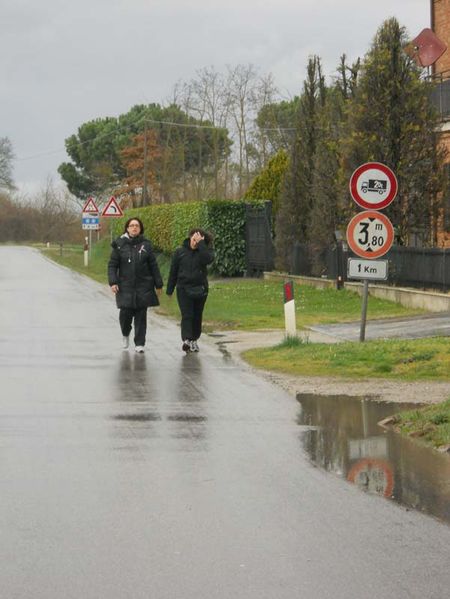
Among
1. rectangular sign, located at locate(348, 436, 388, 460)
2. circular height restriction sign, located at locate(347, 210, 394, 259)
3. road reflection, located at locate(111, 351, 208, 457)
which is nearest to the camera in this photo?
rectangular sign, located at locate(348, 436, 388, 460)

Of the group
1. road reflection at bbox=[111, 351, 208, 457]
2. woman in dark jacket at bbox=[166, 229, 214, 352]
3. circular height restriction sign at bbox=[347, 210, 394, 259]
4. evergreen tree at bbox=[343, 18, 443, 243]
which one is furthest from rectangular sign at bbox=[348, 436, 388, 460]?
evergreen tree at bbox=[343, 18, 443, 243]

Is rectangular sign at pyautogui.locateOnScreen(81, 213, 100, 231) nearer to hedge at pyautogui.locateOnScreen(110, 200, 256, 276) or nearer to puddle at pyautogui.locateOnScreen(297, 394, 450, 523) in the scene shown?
hedge at pyautogui.locateOnScreen(110, 200, 256, 276)

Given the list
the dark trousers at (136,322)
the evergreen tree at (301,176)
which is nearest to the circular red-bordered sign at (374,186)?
the dark trousers at (136,322)

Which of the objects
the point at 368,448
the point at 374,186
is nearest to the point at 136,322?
the point at 374,186

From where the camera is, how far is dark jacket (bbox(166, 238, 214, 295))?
1744cm

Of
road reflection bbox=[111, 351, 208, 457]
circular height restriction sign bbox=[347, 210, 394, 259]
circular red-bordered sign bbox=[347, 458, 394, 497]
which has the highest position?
circular height restriction sign bbox=[347, 210, 394, 259]

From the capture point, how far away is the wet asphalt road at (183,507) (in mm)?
5711

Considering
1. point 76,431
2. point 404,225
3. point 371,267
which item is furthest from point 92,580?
point 404,225

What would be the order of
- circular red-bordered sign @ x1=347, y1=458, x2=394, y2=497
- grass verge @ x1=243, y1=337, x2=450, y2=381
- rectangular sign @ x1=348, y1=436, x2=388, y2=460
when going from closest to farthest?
1. circular red-bordered sign @ x1=347, y1=458, x2=394, y2=497
2. rectangular sign @ x1=348, y1=436, x2=388, y2=460
3. grass verge @ x1=243, y1=337, x2=450, y2=381

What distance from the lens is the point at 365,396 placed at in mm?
12406

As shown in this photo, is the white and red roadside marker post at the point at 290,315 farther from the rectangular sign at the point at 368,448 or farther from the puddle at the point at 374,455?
the rectangular sign at the point at 368,448

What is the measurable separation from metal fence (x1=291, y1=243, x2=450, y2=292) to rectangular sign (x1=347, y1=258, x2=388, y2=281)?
302 inches

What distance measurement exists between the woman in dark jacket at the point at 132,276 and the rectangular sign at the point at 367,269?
2693 mm

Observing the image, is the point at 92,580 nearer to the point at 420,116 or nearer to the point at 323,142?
the point at 420,116
